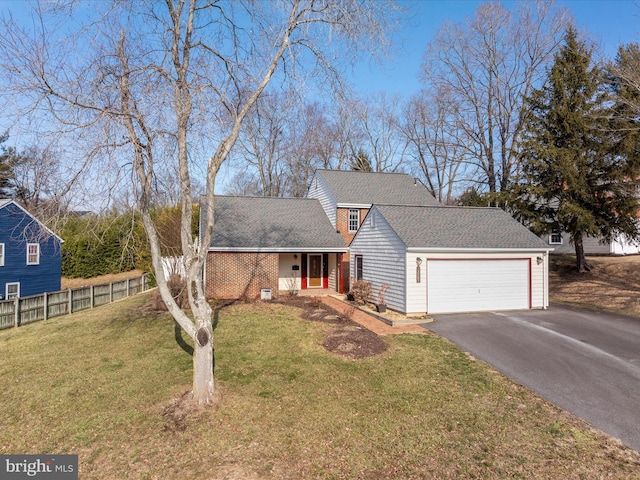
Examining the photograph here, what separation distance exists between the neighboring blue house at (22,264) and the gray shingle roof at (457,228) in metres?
16.4

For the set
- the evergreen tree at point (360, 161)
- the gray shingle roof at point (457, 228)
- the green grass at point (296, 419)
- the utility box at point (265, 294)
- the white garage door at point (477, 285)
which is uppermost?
the evergreen tree at point (360, 161)

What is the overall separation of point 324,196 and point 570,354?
15598 millimetres

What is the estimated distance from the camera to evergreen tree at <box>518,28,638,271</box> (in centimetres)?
1867

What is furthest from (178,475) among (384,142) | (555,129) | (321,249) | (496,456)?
(384,142)

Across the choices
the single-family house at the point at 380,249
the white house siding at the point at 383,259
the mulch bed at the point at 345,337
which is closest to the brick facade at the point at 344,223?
the single-family house at the point at 380,249

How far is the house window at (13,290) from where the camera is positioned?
20.1 meters

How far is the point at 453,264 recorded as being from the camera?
44.4 ft

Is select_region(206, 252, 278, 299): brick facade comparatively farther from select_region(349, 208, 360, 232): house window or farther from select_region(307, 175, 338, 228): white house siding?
select_region(349, 208, 360, 232): house window

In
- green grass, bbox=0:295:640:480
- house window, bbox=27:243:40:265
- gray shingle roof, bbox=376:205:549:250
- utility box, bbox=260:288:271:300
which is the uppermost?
gray shingle roof, bbox=376:205:549:250

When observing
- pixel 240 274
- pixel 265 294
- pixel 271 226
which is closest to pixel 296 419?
pixel 265 294

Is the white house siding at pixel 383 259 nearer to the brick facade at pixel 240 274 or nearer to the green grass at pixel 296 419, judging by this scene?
the green grass at pixel 296 419

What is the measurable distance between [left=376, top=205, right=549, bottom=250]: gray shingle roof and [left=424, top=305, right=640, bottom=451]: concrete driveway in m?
2.45

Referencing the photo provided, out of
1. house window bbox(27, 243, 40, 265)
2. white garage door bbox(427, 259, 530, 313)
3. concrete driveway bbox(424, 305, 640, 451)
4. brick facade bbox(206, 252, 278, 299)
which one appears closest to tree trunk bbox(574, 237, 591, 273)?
concrete driveway bbox(424, 305, 640, 451)

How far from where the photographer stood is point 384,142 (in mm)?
35844
